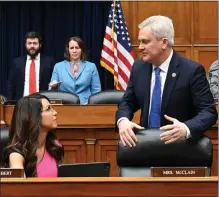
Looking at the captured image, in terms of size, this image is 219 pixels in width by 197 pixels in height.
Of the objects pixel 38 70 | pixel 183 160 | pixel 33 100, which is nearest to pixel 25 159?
pixel 33 100

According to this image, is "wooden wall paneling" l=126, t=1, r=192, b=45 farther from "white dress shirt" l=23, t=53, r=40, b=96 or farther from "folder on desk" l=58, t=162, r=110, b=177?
"folder on desk" l=58, t=162, r=110, b=177

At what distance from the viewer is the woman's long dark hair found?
3332mm

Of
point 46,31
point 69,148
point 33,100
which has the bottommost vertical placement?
point 69,148

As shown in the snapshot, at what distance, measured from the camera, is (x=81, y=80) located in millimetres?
6734

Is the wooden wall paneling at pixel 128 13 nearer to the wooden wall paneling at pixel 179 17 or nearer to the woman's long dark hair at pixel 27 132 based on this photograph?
the wooden wall paneling at pixel 179 17

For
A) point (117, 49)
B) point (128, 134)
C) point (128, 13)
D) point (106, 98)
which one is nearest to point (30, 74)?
point (117, 49)

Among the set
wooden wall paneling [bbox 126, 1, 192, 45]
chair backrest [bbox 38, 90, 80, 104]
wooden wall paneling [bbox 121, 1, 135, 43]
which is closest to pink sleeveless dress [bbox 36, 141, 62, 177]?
chair backrest [bbox 38, 90, 80, 104]

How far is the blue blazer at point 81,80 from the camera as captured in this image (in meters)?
6.73

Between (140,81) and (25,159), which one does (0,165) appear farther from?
(140,81)

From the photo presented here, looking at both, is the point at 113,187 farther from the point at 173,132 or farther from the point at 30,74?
the point at 30,74

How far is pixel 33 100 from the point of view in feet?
11.6

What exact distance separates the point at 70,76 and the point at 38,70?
1.87ft

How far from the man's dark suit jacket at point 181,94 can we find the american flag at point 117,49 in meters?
3.95

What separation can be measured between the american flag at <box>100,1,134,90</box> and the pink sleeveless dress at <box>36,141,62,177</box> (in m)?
4.25
